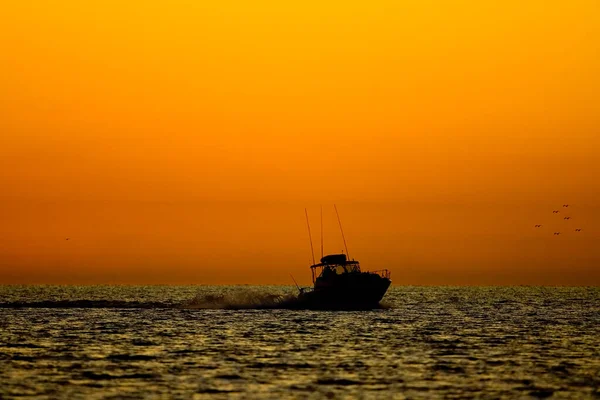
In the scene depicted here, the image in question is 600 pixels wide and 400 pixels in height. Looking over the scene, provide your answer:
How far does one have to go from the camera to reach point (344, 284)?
103 meters

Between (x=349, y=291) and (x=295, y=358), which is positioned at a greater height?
(x=349, y=291)

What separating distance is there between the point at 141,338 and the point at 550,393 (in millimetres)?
35975

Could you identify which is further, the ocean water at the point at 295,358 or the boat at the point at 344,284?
the boat at the point at 344,284

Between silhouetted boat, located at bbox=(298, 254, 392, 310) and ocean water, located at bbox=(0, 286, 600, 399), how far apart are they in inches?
251

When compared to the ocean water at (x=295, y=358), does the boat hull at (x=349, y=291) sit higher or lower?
higher

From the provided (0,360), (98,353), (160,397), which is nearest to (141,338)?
(98,353)

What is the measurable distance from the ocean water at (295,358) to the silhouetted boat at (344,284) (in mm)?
6385

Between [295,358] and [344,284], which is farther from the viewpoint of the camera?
[344,284]

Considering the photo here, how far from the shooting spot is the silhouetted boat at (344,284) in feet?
337

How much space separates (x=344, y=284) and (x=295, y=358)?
45943mm

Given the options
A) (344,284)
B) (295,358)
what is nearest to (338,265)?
(344,284)

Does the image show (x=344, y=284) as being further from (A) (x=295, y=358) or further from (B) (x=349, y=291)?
(A) (x=295, y=358)

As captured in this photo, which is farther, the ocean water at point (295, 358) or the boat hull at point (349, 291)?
the boat hull at point (349, 291)

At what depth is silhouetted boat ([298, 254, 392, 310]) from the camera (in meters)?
103
